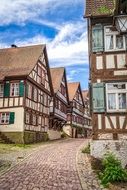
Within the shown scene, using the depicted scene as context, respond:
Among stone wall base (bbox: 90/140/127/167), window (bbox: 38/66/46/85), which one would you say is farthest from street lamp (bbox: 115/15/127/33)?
window (bbox: 38/66/46/85)

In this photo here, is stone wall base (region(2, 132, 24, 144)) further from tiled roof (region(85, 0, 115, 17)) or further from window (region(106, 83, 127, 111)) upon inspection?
tiled roof (region(85, 0, 115, 17))

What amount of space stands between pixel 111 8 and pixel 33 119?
18.3 meters

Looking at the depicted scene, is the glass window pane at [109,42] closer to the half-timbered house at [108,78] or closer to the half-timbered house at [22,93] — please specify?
the half-timbered house at [108,78]

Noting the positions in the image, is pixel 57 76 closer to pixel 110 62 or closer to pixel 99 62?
pixel 99 62

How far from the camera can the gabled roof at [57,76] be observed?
137 ft

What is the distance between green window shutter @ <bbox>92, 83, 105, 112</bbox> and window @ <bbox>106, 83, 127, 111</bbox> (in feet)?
0.86

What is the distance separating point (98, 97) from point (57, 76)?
98.7 feet

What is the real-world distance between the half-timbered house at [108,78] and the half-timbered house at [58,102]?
24.7 m

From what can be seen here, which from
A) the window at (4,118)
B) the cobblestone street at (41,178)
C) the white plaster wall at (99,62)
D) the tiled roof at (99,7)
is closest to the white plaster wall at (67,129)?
the window at (4,118)

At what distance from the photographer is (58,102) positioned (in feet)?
139

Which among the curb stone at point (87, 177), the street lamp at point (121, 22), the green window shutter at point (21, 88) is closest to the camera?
the curb stone at point (87, 177)

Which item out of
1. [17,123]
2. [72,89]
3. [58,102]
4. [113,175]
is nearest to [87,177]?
[113,175]

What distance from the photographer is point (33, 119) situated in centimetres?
3077

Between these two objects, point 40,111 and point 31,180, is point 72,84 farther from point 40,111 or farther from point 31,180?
point 31,180
